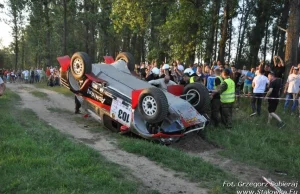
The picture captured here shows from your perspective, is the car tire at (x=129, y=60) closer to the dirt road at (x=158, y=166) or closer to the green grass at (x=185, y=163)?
the dirt road at (x=158, y=166)

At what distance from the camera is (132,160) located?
619 cm

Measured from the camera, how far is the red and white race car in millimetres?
7227

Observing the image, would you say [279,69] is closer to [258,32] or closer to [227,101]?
[227,101]

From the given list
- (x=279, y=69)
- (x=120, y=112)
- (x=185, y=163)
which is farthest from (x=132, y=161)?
(x=279, y=69)

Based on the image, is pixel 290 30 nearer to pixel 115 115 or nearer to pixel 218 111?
pixel 218 111

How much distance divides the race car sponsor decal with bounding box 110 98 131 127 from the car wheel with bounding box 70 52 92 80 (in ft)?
4.63

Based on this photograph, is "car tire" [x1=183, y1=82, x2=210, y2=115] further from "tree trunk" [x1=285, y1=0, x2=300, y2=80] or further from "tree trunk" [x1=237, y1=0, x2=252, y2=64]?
"tree trunk" [x1=237, y1=0, x2=252, y2=64]

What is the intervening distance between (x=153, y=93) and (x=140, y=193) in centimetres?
282

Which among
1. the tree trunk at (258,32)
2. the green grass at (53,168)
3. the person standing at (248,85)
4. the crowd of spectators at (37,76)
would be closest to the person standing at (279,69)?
the person standing at (248,85)

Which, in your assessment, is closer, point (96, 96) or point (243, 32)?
point (96, 96)

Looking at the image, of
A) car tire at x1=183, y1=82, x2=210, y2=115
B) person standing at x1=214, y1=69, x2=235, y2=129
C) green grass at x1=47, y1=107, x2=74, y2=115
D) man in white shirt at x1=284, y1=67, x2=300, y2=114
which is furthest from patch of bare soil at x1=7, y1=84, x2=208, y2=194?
man in white shirt at x1=284, y1=67, x2=300, y2=114

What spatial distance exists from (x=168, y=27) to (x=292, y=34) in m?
7.73

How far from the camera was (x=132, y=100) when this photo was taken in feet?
24.8

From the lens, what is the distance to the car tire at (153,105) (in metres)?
6.95
